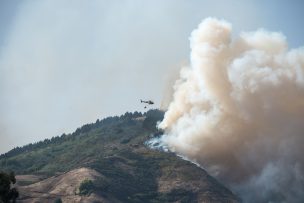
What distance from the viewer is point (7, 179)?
146375 mm

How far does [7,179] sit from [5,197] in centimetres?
418

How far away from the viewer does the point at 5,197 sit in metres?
146
